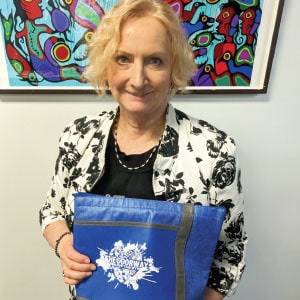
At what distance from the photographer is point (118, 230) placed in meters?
0.72

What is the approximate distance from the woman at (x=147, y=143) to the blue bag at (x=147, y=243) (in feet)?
0.22

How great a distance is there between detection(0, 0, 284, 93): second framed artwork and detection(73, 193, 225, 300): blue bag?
539 millimetres

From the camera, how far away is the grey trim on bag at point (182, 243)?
71 centimetres

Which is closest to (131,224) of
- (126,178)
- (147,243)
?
(147,243)

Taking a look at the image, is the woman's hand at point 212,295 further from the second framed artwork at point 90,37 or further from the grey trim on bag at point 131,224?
the second framed artwork at point 90,37

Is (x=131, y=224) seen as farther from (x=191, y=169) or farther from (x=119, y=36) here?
(x=119, y=36)

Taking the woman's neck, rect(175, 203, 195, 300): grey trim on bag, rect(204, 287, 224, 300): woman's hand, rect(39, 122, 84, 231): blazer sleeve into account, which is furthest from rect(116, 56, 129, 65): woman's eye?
rect(204, 287, 224, 300): woman's hand

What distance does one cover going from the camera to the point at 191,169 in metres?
0.83

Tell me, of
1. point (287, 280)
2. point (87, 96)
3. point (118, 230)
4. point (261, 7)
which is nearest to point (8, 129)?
point (87, 96)

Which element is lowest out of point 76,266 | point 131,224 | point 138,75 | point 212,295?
point 212,295

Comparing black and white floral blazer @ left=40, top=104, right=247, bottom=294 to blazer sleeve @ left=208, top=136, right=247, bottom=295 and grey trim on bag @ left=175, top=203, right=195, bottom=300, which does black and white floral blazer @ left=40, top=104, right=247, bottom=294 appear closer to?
blazer sleeve @ left=208, top=136, right=247, bottom=295

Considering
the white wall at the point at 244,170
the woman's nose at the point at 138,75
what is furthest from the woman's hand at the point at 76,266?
the white wall at the point at 244,170

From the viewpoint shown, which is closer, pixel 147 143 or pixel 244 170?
pixel 147 143

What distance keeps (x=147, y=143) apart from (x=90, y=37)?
42 centimetres
